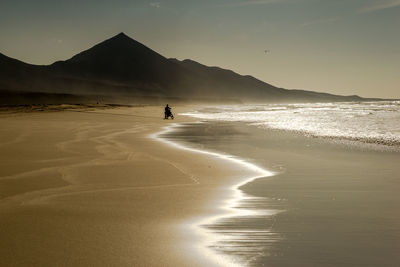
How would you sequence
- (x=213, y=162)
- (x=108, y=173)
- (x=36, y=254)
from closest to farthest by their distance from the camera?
(x=36, y=254), (x=108, y=173), (x=213, y=162)

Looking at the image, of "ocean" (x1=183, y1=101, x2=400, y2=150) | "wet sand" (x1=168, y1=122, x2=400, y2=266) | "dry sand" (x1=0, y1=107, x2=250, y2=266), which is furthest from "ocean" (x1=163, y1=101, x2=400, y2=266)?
"ocean" (x1=183, y1=101, x2=400, y2=150)

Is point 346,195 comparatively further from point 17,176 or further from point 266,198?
point 17,176

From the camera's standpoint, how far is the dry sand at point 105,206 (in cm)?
500

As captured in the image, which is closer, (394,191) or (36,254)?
(36,254)

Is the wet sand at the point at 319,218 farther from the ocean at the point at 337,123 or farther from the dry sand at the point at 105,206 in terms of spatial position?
the ocean at the point at 337,123

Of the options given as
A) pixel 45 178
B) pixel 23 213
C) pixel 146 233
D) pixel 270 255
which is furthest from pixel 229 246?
pixel 45 178

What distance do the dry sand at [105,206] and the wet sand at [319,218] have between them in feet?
2.05

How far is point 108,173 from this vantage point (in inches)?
414

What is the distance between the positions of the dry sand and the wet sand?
2.05ft

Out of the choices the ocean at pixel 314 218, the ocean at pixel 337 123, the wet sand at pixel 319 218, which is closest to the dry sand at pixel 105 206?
the ocean at pixel 314 218

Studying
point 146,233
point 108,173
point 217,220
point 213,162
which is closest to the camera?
point 146,233

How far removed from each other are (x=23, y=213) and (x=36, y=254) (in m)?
1.98

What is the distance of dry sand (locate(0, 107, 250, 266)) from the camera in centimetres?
500

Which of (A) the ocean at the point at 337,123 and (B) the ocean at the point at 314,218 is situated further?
(A) the ocean at the point at 337,123
